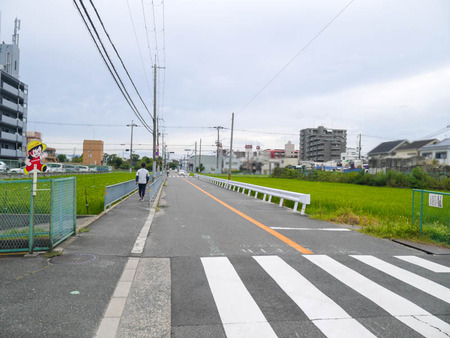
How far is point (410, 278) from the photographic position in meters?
5.00

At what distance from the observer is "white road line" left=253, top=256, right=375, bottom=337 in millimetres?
3240

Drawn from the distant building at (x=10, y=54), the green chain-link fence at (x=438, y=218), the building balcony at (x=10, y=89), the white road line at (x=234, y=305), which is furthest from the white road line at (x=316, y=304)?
the distant building at (x=10, y=54)

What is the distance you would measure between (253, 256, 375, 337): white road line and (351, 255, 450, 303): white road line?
158 cm

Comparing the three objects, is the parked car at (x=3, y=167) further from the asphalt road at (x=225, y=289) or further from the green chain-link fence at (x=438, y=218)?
the green chain-link fence at (x=438, y=218)

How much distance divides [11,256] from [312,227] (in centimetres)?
758

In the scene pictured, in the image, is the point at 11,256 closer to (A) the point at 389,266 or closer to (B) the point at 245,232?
(B) the point at 245,232

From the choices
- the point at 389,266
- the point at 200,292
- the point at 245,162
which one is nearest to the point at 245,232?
the point at 389,266

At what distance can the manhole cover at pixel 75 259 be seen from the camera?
533 cm

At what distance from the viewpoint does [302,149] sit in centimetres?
11644

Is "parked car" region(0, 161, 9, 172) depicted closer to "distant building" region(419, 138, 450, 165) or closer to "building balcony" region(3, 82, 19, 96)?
"building balcony" region(3, 82, 19, 96)

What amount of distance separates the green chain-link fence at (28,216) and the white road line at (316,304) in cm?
408

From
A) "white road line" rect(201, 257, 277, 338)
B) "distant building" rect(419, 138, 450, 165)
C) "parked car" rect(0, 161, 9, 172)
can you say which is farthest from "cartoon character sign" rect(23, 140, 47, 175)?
"distant building" rect(419, 138, 450, 165)

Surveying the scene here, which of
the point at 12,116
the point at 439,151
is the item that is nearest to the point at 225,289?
the point at 439,151

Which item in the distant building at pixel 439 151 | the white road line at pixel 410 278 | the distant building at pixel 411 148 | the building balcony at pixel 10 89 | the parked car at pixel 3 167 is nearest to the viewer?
the white road line at pixel 410 278
